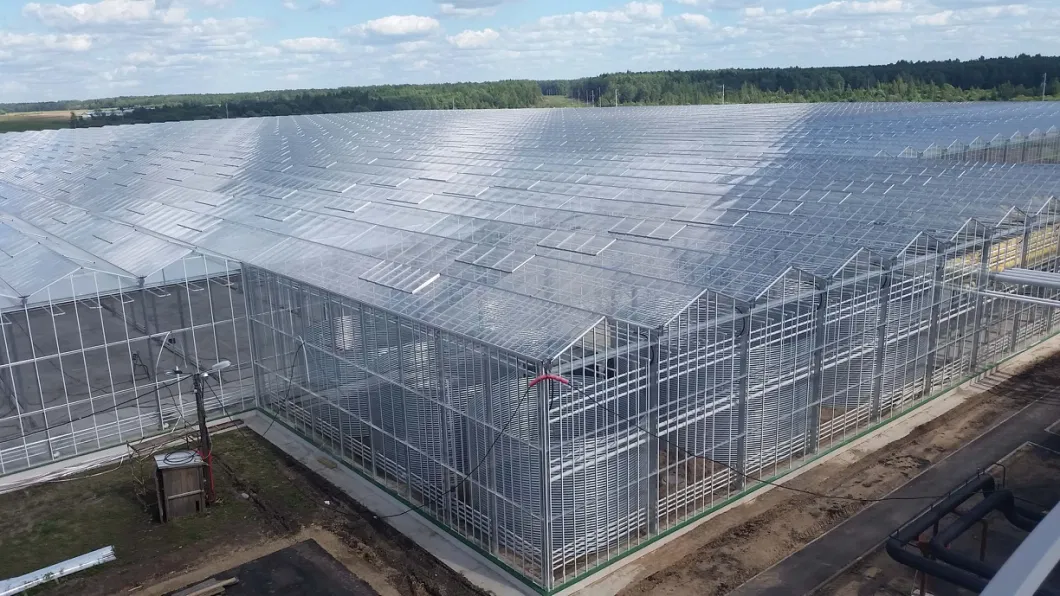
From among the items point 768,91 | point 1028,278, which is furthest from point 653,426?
point 768,91

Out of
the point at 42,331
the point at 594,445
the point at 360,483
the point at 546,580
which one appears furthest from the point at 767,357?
the point at 42,331

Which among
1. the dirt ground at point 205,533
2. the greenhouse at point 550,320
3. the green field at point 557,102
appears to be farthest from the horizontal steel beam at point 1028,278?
the green field at point 557,102

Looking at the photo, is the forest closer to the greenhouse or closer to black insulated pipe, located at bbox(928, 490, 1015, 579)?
the greenhouse

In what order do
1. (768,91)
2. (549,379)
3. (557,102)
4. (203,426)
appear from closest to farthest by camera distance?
(549,379) → (203,426) → (768,91) → (557,102)

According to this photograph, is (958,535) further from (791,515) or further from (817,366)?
(817,366)

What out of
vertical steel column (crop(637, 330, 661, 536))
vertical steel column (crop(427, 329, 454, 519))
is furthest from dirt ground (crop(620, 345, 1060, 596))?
vertical steel column (crop(427, 329, 454, 519))

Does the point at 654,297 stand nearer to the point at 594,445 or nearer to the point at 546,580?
the point at 594,445
